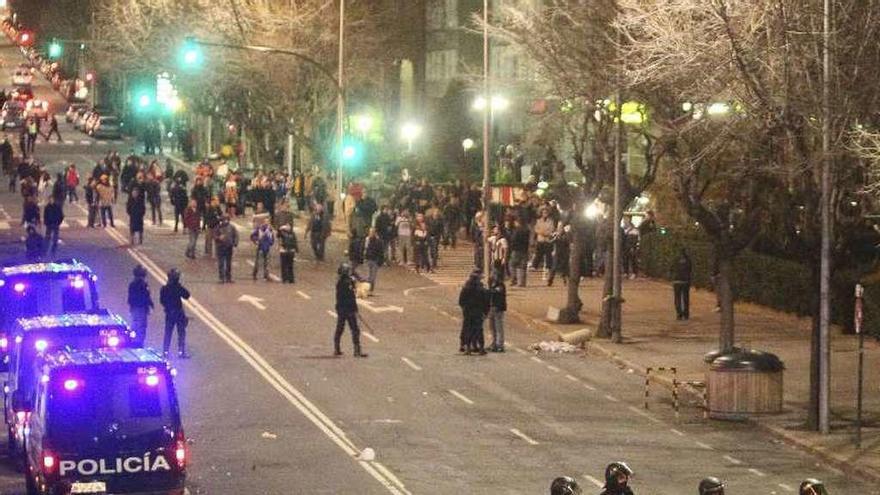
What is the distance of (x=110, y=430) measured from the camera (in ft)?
65.9

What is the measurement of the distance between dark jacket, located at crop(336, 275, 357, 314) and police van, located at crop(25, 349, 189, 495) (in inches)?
500

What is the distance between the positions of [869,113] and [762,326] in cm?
1265

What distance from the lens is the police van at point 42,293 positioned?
96.7 feet

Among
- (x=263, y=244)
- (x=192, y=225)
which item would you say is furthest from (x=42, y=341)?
(x=192, y=225)

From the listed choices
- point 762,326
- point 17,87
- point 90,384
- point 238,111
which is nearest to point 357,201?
point 762,326

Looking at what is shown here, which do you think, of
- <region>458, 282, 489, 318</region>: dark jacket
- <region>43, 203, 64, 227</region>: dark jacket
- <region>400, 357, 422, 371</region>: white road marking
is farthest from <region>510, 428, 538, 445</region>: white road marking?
<region>43, 203, 64, 227</region>: dark jacket

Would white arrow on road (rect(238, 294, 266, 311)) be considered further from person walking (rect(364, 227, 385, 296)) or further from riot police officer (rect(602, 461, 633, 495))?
riot police officer (rect(602, 461, 633, 495))

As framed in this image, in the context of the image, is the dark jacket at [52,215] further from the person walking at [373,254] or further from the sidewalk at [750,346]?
the sidewalk at [750,346]

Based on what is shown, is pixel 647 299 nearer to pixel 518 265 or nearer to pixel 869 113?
pixel 518 265

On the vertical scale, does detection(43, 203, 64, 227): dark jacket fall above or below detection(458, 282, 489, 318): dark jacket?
above

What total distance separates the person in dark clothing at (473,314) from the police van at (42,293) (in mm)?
6615

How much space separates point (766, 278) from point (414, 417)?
14.9 metres

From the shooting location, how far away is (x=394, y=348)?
3459 centimetres

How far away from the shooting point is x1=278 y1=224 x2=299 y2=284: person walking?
43.0m
